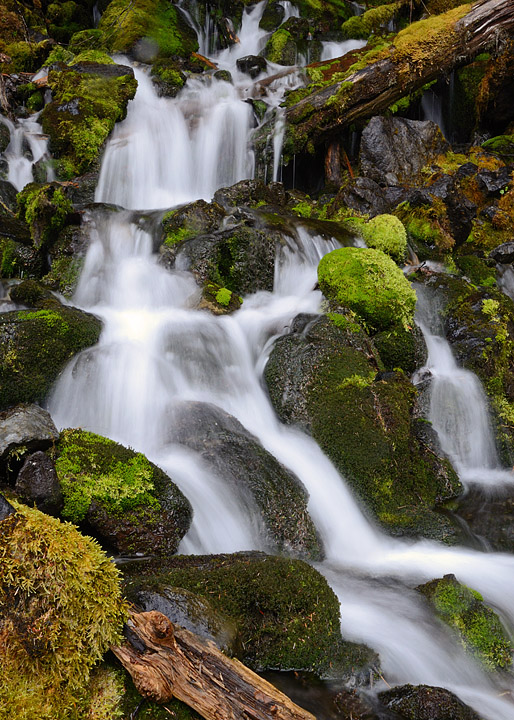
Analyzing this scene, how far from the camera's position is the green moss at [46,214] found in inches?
350

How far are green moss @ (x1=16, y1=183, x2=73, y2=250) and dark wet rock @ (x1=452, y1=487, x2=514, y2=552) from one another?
24.4 feet

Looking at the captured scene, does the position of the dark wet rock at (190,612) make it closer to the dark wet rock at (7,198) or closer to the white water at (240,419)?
the white water at (240,419)

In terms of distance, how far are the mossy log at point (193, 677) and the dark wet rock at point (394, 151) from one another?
13.2 meters

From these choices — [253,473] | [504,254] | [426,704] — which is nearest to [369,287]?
[253,473]

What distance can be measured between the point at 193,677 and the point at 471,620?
2.49 metres

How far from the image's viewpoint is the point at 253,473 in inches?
202

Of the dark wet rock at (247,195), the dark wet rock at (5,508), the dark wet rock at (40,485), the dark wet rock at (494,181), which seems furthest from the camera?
the dark wet rock at (494,181)

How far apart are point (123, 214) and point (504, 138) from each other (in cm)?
1199

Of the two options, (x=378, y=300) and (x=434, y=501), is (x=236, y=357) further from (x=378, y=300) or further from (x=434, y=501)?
Result: (x=434, y=501)

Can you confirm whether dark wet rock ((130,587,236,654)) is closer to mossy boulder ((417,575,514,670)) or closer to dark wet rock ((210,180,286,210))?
mossy boulder ((417,575,514,670))

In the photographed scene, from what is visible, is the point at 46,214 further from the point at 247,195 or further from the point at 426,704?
the point at 426,704

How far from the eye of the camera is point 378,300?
7.68m

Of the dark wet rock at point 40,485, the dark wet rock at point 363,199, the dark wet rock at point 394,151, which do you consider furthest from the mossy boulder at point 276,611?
the dark wet rock at point 394,151

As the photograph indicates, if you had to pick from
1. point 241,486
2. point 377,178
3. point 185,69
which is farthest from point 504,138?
point 241,486
